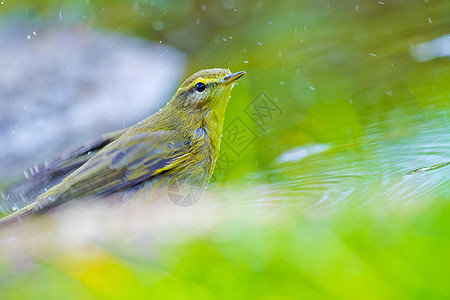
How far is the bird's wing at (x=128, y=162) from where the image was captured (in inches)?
86.0

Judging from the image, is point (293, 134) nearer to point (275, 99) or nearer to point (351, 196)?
point (275, 99)

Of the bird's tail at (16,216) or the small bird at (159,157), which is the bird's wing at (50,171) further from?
the bird's tail at (16,216)

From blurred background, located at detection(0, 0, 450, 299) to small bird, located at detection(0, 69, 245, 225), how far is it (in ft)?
Result: 0.46

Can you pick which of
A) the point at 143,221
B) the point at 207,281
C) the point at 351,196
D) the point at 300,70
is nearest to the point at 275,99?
the point at 300,70

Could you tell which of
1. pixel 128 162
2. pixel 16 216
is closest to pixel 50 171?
pixel 128 162

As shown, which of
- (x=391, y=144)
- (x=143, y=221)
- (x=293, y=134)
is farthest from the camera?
(x=293, y=134)

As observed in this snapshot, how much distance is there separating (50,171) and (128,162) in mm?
401

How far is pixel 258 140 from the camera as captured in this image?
245 centimetres

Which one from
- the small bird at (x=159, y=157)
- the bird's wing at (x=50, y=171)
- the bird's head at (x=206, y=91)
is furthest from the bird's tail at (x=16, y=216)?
the bird's head at (x=206, y=91)

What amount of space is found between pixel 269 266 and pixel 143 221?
309 millimetres

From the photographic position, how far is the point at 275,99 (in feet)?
9.14

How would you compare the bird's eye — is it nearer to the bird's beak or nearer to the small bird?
the small bird

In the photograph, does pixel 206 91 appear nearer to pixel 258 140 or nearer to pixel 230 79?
pixel 230 79

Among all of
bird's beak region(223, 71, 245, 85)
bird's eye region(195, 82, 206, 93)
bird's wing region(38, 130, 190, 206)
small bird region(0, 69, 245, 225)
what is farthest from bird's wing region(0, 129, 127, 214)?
bird's beak region(223, 71, 245, 85)
